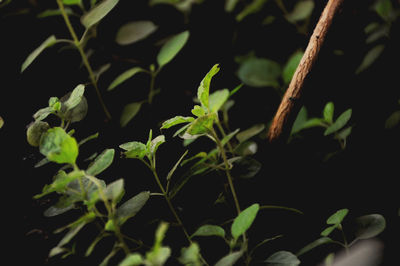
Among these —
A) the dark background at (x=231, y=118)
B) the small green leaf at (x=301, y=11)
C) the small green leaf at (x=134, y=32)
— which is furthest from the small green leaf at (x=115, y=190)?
the small green leaf at (x=301, y=11)

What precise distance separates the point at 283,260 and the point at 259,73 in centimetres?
70

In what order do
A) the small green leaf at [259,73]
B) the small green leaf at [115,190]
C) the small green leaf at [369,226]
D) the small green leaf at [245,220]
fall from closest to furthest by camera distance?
the small green leaf at [115,190], the small green leaf at [245,220], the small green leaf at [369,226], the small green leaf at [259,73]

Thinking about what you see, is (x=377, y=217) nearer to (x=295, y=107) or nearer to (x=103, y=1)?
(x=295, y=107)

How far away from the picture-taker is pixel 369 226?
80 centimetres

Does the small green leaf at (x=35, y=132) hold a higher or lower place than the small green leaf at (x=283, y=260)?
higher

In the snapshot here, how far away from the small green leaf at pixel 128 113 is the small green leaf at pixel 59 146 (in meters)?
0.48

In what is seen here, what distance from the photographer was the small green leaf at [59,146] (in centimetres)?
59

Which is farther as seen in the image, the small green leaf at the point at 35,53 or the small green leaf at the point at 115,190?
the small green leaf at the point at 35,53

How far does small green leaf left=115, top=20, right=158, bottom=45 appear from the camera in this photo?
1.13 m

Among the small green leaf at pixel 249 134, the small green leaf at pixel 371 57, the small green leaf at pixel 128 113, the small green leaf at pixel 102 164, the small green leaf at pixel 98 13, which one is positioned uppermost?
the small green leaf at pixel 98 13

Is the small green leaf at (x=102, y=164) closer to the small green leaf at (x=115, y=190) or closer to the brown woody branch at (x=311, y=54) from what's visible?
the small green leaf at (x=115, y=190)

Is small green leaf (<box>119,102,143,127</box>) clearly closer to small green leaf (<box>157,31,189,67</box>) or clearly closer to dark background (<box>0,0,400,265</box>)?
dark background (<box>0,0,400,265</box>)

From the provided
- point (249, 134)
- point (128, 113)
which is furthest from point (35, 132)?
point (249, 134)

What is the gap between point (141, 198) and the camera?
697 millimetres
